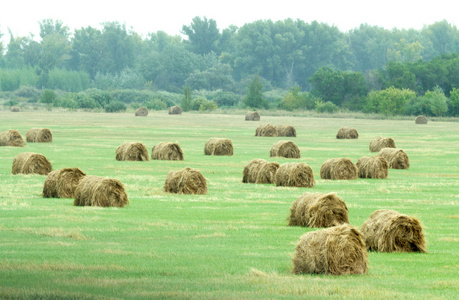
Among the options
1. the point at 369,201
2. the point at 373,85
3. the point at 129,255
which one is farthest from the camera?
the point at 373,85

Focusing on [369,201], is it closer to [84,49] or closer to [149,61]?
[149,61]

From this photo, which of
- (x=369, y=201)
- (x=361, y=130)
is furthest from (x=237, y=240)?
(x=361, y=130)

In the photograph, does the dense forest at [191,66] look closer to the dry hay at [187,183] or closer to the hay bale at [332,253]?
the dry hay at [187,183]

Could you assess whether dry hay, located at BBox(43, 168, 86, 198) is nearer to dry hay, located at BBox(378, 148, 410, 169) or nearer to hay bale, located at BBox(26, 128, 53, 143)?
dry hay, located at BBox(378, 148, 410, 169)

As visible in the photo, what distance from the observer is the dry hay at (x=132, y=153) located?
36.8 metres

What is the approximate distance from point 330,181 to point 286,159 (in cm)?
990

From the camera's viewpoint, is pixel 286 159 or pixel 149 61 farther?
pixel 149 61

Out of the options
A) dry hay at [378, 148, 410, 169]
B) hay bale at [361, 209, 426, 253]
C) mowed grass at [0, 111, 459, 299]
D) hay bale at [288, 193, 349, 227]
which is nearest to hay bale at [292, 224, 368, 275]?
mowed grass at [0, 111, 459, 299]

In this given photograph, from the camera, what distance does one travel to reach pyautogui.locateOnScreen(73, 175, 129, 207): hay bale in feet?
66.3

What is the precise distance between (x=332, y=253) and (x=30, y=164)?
60.9 ft

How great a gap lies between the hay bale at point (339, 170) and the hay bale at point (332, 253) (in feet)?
55.7

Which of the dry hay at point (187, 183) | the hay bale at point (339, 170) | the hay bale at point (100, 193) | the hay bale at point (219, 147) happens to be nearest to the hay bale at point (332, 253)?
the hay bale at point (100, 193)

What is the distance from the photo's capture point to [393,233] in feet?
46.4

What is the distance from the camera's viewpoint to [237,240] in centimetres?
1564
